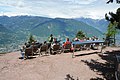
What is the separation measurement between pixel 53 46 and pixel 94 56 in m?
2.95

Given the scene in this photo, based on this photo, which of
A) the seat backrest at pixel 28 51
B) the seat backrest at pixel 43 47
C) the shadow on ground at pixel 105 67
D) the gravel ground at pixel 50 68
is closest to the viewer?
the gravel ground at pixel 50 68

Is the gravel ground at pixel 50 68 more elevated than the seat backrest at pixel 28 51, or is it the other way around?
the seat backrest at pixel 28 51

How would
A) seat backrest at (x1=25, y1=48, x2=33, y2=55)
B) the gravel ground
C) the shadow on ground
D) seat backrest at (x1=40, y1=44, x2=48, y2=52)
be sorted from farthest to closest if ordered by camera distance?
seat backrest at (x1=40, y1=44, x2=48, y2=52) → seat backrest at (x1=25, y1=48, x2=33, y2=55) → the shadow on ground → the gravel ground

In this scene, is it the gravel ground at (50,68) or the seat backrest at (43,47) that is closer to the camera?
the gravel ground at (50,68)

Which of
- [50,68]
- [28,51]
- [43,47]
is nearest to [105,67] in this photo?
[50,68]

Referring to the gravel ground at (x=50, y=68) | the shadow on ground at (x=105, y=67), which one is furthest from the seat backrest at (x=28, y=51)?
the shadow on ground at (x=105, y=67)

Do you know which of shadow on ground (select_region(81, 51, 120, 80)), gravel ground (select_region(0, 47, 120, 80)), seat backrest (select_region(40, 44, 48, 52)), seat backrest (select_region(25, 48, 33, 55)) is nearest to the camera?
gravel ground (select_region(0, 47, 120, 80))

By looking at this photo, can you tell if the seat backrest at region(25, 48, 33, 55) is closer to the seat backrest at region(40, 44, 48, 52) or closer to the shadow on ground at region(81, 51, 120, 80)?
the seat backrest at region(40, 44, 48, 52)

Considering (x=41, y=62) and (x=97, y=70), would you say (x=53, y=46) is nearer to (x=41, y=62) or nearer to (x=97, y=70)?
(x=41, y=62)

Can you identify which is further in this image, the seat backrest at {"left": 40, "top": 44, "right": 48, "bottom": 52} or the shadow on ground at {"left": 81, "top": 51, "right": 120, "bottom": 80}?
the seat backrest at {"left": 40, "top": 44, "right": 48, "bottom": 52}

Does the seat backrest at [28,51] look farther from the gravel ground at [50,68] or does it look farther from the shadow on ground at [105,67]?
the shadow on ground at [105,67]

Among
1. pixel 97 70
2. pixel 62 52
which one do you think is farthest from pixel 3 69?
pixel 62 52

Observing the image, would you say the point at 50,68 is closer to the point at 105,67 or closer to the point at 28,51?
the point at 105,67

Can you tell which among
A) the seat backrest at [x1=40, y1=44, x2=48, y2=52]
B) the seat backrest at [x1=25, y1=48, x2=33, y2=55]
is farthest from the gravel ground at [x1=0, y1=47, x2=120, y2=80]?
the seat backrest at [x1=40, y1=44, x2=48, y2=52]
